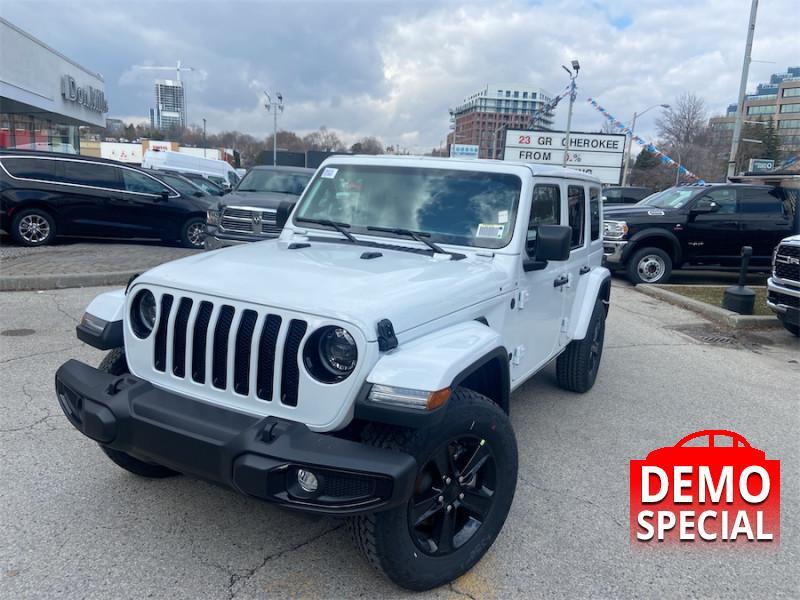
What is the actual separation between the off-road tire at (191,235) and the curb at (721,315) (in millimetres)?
8849

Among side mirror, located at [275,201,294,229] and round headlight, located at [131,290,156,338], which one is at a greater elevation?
side mirror, located at [275,201,294,229]

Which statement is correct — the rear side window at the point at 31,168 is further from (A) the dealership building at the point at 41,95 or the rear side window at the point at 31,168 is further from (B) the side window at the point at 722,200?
(B) the side window at the point at 722,200

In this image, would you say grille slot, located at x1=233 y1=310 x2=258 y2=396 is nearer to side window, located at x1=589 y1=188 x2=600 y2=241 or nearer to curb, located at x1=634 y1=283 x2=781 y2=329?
side window, located at x1=589 y1=188 x2=600 y2=241

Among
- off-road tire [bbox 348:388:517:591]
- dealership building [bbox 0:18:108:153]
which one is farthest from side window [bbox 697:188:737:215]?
dealership building [bbox 0:18:108:153]

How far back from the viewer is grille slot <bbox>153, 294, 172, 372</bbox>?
2.83 metres

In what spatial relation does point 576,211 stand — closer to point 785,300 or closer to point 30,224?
point 785,300

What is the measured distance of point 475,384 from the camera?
3188 millimetres

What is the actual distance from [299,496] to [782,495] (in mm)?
3183

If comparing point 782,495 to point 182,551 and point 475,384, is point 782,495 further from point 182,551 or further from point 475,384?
point 182,551

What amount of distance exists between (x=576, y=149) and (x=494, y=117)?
35.1 feet

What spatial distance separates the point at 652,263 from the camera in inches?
452

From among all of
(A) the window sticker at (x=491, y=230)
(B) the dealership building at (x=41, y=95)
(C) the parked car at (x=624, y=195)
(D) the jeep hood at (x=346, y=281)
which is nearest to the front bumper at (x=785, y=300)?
(A) the window sticker at (x=491, y=230)

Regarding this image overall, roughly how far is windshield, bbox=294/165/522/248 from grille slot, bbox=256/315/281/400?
1469mm

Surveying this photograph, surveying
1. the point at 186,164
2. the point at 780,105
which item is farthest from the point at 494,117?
the point at 780,105
